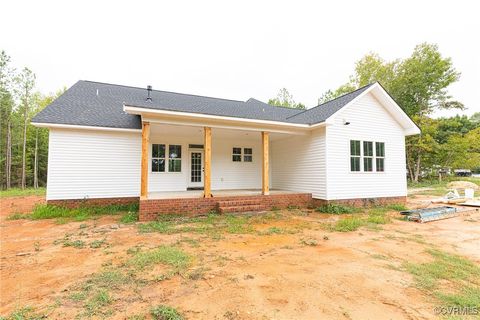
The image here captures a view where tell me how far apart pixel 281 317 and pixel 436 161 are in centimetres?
2782

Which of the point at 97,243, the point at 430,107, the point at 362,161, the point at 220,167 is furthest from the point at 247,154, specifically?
the point at 430,107

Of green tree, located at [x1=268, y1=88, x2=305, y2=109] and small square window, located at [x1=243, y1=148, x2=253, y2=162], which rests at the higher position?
green tree, located at [x1=268, y1=88, x2=305, y2=109]

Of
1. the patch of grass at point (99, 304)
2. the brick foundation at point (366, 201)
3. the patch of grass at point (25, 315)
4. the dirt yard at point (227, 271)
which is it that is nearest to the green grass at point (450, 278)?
the dirt yard at point (227, 271)

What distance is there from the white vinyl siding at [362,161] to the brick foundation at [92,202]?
317 inches

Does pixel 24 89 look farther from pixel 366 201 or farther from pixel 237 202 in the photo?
pixel 366 201

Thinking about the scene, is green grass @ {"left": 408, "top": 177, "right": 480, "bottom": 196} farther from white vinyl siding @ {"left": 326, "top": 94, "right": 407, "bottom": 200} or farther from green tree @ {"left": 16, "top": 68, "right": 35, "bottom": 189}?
green tree @ {"left": 16, "top": 68, "right": 35, "bottom": 189}

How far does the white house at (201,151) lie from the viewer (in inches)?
306

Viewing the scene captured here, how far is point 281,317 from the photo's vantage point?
2195 millimetres

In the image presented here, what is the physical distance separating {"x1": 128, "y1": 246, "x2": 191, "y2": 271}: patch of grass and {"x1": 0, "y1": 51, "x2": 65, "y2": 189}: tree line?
2081cm

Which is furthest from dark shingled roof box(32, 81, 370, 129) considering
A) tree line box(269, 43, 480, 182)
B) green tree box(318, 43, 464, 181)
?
tree line box(269, 43, 480, 182)

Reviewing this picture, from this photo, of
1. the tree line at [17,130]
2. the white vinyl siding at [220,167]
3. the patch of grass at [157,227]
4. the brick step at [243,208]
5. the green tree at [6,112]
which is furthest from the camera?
the tree line at [17,130]

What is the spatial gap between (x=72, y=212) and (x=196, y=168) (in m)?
5.15

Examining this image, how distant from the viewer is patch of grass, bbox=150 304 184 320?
2191 mm

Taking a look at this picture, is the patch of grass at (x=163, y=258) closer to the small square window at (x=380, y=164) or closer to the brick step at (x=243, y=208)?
the brick step at (x=243, y=208)
